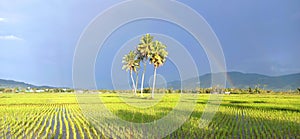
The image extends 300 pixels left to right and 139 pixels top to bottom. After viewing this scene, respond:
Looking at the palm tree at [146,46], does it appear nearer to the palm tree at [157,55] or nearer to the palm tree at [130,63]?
the palm tree at [157,55]

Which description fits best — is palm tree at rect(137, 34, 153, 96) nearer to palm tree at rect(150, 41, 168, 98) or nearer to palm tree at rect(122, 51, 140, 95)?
palm tree at rect(150, 41, 168, 98)

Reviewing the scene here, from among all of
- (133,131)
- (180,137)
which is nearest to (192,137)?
(180,137)

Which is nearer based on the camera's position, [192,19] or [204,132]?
[204,132]

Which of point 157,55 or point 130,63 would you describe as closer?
point 157,55

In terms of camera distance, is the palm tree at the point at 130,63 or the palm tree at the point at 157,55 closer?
the palm tree at the point at 157,55

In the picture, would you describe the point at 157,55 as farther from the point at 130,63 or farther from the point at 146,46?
the point at 130,63

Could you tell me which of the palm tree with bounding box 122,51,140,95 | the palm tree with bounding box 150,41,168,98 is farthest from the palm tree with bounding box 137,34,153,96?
the palm tree with bounding box 122,51,140,95

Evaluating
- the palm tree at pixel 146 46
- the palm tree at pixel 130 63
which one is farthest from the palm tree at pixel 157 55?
the palm tree at pixel 130 63

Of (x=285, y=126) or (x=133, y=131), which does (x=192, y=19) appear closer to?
(x=133, y=131)

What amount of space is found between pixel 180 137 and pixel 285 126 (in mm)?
4477

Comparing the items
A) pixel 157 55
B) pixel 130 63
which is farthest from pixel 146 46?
pixel 130 63

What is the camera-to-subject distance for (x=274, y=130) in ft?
30.0

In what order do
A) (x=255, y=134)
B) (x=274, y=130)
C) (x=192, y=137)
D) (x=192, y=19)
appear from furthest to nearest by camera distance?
(x=192, y=19) < (x=274, y=130) < (x=255, y=134) < (x=192, y=137)

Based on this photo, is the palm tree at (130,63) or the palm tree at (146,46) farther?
the palm tree at (130,63)
